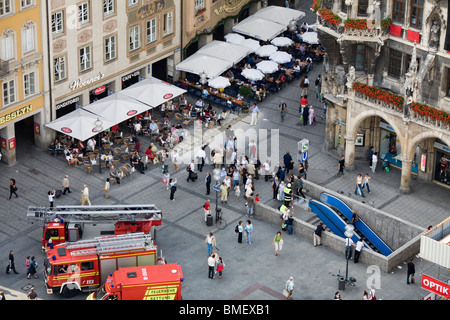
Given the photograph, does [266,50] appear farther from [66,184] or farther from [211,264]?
[211,264]

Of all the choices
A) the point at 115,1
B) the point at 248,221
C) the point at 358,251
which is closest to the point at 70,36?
the point at 115,1

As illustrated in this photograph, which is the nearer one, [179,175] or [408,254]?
[408,254]

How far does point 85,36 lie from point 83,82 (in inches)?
141

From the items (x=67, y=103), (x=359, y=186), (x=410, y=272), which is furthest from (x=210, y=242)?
(x=67, y=103)

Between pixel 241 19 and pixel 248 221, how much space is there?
122ft

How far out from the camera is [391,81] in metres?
87.5

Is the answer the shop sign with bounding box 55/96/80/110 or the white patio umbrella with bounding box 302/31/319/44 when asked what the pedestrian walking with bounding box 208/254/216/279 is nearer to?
the shop sign with bounding box 55/96/80/110

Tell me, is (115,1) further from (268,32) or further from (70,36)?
(268,32)

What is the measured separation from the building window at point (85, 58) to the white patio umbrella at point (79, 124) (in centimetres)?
355

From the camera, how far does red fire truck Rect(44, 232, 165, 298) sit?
73312 mm

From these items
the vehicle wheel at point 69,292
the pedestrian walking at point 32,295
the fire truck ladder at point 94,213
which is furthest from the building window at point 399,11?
the pedestrian walking at point 32,295

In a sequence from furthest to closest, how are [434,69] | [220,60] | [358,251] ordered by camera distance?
[220,60] → [434,69] → [358,251]

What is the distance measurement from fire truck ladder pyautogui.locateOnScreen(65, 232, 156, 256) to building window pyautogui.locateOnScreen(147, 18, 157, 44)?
1054 inches

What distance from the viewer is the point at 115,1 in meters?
92.8
